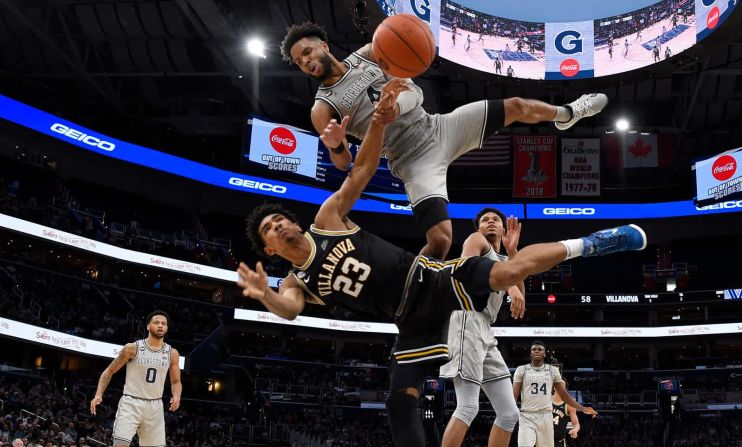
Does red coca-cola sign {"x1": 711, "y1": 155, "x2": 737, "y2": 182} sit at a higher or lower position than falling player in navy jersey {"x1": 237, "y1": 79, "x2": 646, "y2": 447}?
higher

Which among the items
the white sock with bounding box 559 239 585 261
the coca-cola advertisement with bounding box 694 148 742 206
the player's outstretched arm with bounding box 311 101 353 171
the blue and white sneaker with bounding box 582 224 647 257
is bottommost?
the white sock with bounding box 559 239 585 261

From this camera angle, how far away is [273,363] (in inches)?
1531

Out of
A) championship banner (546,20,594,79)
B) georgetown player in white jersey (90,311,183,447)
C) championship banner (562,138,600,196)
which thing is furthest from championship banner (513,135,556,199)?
georgetown player in white jersey (90,311,183,447)

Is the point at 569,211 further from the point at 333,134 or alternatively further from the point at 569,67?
the point at 333,134

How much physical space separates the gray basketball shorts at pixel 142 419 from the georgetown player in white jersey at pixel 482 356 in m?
4.42

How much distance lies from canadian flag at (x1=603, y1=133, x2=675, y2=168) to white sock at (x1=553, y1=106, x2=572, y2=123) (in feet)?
106

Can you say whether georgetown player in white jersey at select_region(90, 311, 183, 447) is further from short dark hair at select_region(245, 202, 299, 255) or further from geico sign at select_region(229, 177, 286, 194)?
geico sign at select_region(229, 177, 286, 194)

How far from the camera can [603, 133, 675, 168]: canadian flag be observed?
120 feet

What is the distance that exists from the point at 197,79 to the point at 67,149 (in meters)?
7.82

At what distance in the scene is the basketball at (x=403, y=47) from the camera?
5.64 metres

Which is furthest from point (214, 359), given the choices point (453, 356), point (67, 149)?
point (453, 356)

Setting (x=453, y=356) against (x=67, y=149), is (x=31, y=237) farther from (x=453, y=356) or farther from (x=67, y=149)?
(x=453, y=356)

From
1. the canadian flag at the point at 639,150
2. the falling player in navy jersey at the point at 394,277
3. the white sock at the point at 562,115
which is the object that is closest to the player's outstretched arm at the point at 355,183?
the falling player in navy jersey at the point at 394,277

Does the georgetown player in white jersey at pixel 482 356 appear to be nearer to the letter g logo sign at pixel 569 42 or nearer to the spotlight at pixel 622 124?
the letter g logo sign at pixel 569 42
